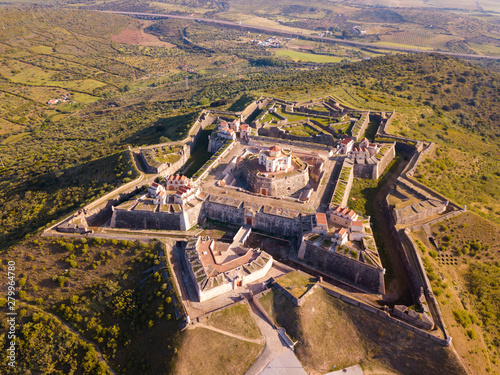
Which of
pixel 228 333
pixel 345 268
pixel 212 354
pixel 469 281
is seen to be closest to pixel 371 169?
pixel 469 281

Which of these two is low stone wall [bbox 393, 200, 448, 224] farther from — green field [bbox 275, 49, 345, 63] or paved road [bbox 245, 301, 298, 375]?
green field [bbox 275, 49, 345, 63]

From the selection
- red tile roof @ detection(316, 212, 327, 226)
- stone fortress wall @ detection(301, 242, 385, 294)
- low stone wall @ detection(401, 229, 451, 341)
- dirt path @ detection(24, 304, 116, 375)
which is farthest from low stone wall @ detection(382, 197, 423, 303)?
dirt path @ detection(24, 304, 116, 375)

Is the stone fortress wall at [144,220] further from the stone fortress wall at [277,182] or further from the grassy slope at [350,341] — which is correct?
the grassy slope at [350,341]

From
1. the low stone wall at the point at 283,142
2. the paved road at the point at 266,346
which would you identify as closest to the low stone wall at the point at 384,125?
the low stone wall at the point at 283,142

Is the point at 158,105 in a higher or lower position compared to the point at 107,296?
lower

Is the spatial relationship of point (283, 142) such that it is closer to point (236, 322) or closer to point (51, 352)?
point (236, 322)

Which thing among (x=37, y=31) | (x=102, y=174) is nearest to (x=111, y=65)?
(x=37, y=31)

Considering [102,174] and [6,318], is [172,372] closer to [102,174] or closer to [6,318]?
[6,318]
